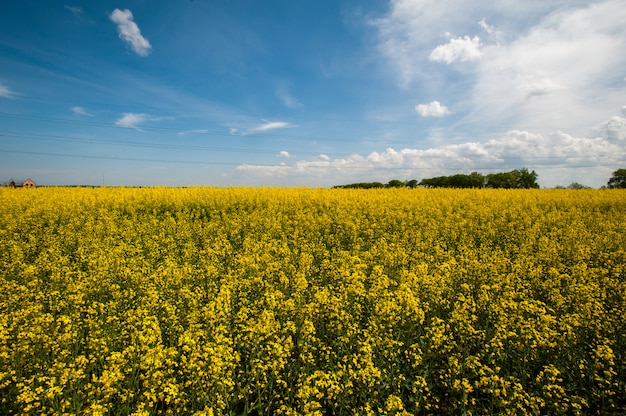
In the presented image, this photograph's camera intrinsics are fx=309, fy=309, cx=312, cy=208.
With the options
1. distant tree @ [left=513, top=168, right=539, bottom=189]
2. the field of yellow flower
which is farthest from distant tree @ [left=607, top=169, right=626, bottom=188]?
the field of yellow flower

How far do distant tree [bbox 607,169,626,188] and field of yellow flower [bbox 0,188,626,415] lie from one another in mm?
62821

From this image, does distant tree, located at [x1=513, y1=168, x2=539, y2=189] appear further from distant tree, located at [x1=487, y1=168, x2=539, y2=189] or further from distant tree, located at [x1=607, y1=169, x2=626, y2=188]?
distant tree, located at [x1=607, y1=169, x2=626, y2=188]

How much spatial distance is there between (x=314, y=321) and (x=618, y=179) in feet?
275

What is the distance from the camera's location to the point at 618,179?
62094 millimetres

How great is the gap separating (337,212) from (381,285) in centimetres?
991

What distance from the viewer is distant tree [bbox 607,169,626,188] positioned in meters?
58.5

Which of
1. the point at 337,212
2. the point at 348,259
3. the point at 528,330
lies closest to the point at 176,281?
the point at 348,259

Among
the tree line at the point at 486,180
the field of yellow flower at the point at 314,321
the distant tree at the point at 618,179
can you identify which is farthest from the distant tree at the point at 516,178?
the field of yellow flower at the point at 314,321

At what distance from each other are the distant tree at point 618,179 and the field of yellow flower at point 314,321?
62.8 m

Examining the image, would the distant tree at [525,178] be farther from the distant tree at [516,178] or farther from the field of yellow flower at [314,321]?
the field of yellow flower at [314,321]

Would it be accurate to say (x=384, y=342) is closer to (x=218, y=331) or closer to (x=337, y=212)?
(x=218, y=331)

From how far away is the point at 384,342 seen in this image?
14.1 feet

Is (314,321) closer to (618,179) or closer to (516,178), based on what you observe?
(516,178)

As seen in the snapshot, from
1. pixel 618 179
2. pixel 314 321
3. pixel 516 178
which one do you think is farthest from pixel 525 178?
pixel 314 321
